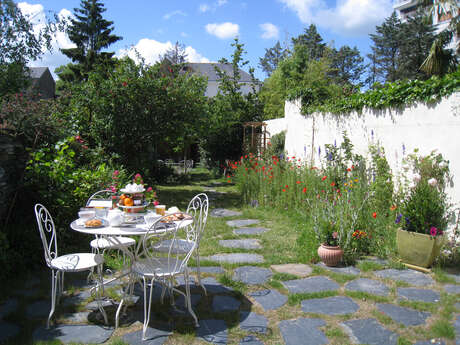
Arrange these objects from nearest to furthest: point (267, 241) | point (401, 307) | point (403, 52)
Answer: point (401, 307), point (267, 241), point (403, 52)

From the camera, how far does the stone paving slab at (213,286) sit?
10.2 ft

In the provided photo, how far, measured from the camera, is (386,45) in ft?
102

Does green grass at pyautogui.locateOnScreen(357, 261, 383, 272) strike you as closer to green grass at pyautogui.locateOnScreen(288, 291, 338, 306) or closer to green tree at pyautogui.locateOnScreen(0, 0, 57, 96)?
green grass at pyautogui.locateOnScreen(288, 291, 338, 306)

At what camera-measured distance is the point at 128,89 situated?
24.3ft

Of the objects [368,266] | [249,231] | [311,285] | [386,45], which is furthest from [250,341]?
[386,45]

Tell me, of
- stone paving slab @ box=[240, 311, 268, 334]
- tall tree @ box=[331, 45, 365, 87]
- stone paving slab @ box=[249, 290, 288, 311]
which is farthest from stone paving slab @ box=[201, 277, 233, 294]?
tall tree @ box=[331, 45, 365, 87]

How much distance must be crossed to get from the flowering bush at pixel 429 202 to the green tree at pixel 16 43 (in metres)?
8.09

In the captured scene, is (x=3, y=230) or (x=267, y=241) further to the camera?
(x=267, y=241)

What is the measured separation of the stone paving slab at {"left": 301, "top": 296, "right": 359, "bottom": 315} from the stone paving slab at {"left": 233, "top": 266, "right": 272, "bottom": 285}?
0.58 m

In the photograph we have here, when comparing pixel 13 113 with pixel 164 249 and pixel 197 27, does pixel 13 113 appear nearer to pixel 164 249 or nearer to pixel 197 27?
pixel 164 249

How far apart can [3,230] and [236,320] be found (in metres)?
2.66

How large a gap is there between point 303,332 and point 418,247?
75.5 inches

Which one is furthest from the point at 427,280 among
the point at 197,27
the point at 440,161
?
the point at 197,27

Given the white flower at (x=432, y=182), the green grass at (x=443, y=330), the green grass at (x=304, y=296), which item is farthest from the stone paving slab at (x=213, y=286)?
the white flower at (x=432, y=182)
